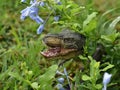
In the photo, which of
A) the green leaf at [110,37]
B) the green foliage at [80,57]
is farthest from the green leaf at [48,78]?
the green leaf at [110,37]

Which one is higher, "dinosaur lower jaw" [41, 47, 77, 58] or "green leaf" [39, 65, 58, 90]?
"dinosaur lower jaw" [41, 47, 77, 58]

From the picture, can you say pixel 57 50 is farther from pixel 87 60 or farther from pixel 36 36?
pixel 36 36

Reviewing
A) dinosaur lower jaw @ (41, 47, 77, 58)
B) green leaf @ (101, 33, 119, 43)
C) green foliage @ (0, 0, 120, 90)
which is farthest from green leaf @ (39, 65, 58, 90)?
green leaf @ (101, 33, 119, 43)

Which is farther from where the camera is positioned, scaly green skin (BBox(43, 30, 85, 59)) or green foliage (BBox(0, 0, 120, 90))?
scaly green skin (BBox(43, 30, 85, 59))

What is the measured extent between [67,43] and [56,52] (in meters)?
0.07

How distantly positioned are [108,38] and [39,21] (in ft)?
1.03

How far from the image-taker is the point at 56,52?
1.68m

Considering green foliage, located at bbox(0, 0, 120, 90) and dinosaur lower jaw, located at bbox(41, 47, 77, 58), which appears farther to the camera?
dinosaur lower jaw, located at bbox(41, 47, 77, 58)

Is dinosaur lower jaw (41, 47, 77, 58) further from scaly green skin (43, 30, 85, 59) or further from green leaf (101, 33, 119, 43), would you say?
green leaf (101, 33, 119, 43)

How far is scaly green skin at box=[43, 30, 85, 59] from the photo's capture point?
1.68 meters

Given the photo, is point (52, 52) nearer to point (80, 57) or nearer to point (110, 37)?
point (80, 57)

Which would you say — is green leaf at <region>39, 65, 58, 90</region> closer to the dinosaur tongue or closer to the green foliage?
the green foliage

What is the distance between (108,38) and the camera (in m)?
1.68

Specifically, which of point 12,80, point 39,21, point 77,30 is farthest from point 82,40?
point 12,80
